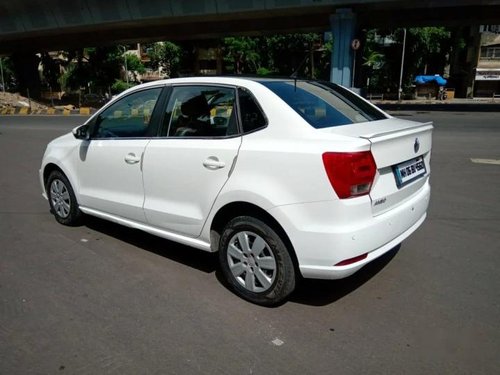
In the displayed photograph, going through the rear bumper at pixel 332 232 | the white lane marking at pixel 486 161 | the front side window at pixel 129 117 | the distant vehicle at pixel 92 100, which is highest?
the front side window at pixel 129 117

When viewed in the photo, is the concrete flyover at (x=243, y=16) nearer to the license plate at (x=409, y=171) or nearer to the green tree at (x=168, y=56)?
the license plate at (x=409, y=171)

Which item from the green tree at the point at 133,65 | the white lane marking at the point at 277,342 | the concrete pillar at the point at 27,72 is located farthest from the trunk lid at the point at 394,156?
the green tree at the point at 133,65

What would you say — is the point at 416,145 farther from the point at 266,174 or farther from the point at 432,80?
the point at 432,80

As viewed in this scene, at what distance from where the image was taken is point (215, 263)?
420cm

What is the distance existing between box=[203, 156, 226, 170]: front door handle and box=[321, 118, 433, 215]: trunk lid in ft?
2.78

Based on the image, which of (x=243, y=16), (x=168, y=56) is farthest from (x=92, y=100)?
(x=168, y=56)

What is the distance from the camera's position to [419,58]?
157 ft

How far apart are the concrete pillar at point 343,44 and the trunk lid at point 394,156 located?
1938 centimetres

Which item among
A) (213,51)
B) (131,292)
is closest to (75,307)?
(131,292)

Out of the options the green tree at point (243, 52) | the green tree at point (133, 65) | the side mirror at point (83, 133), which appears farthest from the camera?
the green tree at point (133, 65)

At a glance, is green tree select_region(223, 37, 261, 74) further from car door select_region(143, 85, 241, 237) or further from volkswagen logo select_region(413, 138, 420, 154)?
volkswagen logo select_region(413, 138, 420, 154)

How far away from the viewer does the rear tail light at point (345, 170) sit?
2840mm

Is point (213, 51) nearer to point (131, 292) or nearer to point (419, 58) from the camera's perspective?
point (419, 58)

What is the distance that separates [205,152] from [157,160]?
0.59m
